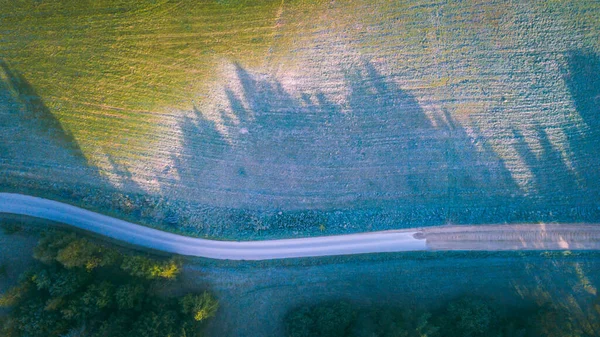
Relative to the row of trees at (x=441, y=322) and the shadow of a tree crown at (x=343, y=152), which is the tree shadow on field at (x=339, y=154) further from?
the row of trees at (x=441, y=322)

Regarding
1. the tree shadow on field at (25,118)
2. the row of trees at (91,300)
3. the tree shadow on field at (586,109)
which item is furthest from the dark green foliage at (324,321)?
the tree shadow on field at (25,118)

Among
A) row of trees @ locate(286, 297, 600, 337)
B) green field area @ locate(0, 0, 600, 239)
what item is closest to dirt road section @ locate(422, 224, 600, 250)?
green field area @ locate(0, 0, 600, 239)

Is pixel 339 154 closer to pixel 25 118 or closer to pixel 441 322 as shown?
pixel 441 322

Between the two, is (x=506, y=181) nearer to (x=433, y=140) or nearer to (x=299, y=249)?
(x=433, y=140)

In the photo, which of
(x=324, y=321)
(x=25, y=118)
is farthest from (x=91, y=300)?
(x=324, y=321)

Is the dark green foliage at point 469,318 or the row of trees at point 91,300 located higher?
the row of trees at point 91,300

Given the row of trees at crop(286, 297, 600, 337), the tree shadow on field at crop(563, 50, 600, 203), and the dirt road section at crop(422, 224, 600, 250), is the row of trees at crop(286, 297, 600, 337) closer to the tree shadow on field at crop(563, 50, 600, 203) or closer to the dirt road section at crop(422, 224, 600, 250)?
the dirt road section at crop(422, 224, 600, 250)
